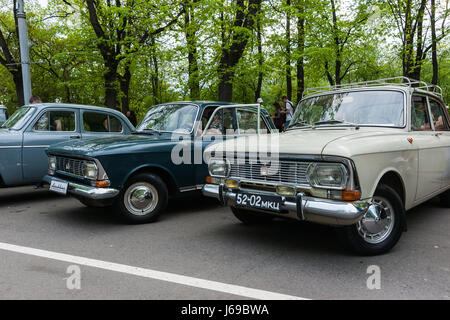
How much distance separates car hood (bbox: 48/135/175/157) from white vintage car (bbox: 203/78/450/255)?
1163mm

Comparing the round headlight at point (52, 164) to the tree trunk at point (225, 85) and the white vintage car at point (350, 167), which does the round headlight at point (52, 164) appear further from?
the tree trunk at point (225, 85)

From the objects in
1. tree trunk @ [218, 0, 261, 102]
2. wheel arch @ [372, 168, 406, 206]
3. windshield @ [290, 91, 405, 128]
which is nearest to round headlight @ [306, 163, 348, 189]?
wheel arch @ [372, 168, 406, 206]

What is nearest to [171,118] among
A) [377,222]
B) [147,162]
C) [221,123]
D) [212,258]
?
[221,123]

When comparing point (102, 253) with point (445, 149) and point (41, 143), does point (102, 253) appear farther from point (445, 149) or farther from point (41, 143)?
point (445, 149)

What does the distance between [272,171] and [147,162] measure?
2.10 meters

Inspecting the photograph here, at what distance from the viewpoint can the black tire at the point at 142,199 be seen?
196 inches

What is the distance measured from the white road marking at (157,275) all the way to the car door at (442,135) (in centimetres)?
337

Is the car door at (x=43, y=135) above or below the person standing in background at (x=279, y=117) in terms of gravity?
below

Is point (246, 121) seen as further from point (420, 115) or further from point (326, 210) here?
point (326, 210)

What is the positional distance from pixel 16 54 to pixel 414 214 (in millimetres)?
28411

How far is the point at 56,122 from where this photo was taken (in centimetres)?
689

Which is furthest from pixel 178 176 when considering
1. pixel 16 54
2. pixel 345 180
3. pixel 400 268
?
pixel 16 54

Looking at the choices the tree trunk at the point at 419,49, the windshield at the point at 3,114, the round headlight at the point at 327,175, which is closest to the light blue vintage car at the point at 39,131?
the round headlight at the point at 327,175

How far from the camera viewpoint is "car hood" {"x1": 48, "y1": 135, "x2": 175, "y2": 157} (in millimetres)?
4734
